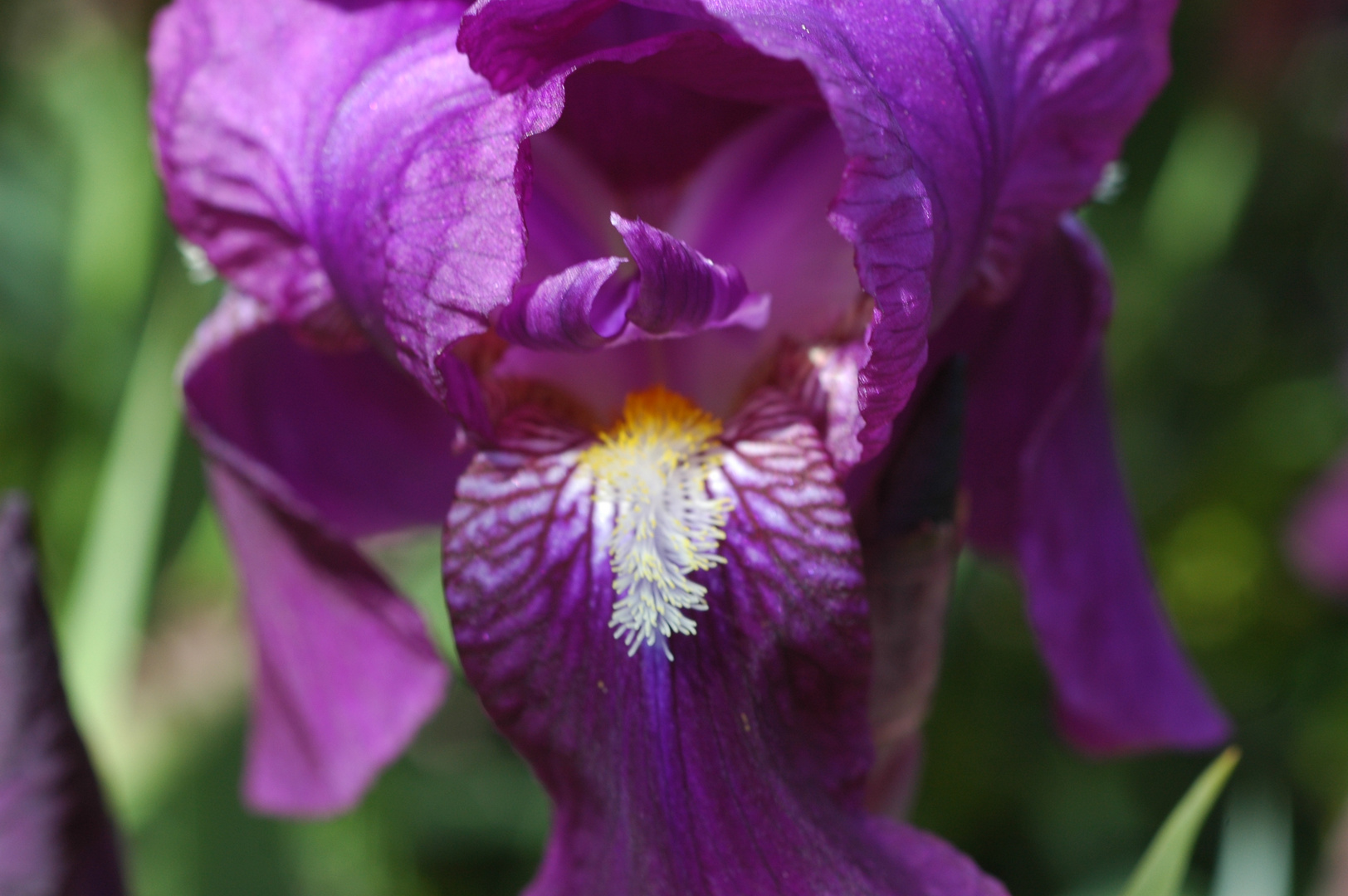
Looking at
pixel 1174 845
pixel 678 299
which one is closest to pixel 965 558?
pixel 1174 845

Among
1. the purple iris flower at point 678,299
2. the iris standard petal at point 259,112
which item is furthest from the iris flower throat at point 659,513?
the iris standard petal at point 259,112

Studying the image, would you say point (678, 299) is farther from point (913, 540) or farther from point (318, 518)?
point (318, 518)

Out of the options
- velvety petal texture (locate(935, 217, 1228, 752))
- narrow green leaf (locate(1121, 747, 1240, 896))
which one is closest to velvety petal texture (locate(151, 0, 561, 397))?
velvety petal texture (locate(935, 217, 1228, 752))

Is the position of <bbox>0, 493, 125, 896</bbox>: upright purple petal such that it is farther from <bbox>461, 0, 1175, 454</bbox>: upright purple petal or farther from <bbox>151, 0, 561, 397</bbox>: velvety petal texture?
<bbox>461, 0, 1175, 454</bbox>: upright purple petal

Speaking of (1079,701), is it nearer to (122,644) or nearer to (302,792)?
(302,792)

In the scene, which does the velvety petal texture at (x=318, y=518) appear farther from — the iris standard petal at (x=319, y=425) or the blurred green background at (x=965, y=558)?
the blurred green background at (x=965, y=558)

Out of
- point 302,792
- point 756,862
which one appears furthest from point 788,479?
point 302,792
